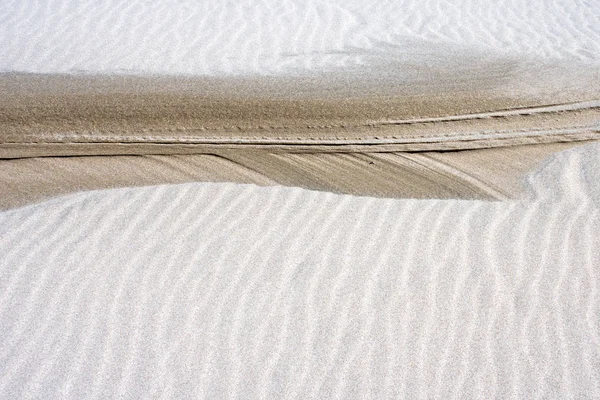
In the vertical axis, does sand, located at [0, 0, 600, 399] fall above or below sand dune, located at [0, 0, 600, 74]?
below

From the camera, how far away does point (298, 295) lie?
11.6 ft

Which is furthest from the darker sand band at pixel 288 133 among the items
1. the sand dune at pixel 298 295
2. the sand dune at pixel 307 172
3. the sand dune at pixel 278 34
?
the sand dune at pixel 278 34

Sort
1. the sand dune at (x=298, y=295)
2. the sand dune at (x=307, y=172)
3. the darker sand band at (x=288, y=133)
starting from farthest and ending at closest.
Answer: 1. the darker sand band at (x=288, y=133)
2. the sand dune at (x=307, y=172)
3. the sand dune at (x=298, y=295)

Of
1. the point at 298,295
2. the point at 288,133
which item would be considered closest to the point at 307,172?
the point at 288,133

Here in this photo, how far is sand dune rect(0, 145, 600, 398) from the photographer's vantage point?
3.09m

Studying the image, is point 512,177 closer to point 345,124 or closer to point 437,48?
point 345,124

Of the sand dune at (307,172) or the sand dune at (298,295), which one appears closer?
the sand dune at (298,295)

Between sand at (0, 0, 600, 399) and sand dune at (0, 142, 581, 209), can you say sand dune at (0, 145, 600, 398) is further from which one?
sand dune at (0, 142, 581, 209)

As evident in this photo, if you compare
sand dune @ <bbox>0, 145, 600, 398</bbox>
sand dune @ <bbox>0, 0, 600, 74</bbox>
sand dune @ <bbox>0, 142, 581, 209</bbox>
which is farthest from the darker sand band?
sand dune @ <bbox>0, 0, 600, 74</bbox>

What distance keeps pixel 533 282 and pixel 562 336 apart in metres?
0.40

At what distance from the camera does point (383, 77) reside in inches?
242

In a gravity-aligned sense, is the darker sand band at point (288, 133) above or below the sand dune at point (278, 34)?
below

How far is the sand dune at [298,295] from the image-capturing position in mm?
3086

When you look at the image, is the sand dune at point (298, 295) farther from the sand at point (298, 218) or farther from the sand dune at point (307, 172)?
the sand dune at point (307, 172)
